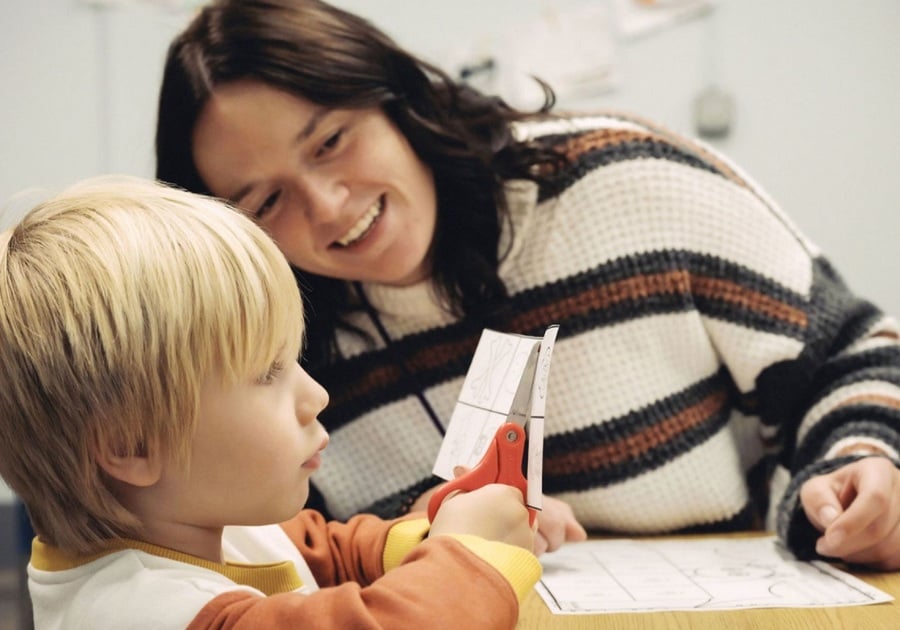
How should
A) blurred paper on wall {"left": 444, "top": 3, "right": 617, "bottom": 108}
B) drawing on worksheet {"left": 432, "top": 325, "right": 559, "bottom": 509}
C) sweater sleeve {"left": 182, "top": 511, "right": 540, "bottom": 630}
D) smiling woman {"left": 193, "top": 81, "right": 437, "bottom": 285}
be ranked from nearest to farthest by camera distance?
1. sweater sleeve {"left": 182, "top": 511, "right": 540, "bottom": 630}
2. drawing on worksheet {"left": 432, "top": 325, "right": 559, "bottom": 509}
3. smiling woman {"left": 193, "top": 81, "right": 437, "bottom": 285}
4. blurred paper on wall {"left": 444, "top": 3, "right": 617, "bottom": 108}

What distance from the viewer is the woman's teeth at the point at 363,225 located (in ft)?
3.13

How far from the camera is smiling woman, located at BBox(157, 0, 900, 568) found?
921 millimetres

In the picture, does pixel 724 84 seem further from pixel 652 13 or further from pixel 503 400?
pixel 503 400

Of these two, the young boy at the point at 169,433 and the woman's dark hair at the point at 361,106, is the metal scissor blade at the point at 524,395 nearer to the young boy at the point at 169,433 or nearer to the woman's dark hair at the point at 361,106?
the young boy at the point at 169,433

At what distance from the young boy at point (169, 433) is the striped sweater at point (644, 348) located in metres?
0.42

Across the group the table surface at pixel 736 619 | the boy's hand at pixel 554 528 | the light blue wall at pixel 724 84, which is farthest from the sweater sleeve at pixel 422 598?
the light blue wall at pixel 724 84

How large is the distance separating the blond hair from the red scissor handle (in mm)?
156

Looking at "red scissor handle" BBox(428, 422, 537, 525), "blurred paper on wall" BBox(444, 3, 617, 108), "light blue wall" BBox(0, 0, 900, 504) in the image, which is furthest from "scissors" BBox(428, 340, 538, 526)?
"blurred paper on wall" BBox(444, 3, 617, 108)

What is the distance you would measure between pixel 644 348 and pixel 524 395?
16.8 inches

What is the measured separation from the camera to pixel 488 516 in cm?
57

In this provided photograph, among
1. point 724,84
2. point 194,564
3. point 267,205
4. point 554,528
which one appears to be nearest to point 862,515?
point 554,528

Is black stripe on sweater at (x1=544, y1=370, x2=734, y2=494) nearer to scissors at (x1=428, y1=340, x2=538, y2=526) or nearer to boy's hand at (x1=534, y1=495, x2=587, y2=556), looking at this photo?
boy's hand at (x1=534, y1=495, x2=587, y2=556)

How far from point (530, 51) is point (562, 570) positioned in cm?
138

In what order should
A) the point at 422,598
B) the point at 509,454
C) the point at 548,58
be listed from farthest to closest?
the point at 548,58 < the point at 509,454 < the point at 422,598
